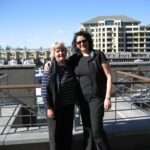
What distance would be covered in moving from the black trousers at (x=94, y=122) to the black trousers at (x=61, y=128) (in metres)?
0.16

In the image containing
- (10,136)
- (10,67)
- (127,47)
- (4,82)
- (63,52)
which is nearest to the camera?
(63,52)

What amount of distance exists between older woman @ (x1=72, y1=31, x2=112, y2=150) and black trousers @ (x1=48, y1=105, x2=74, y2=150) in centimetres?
20

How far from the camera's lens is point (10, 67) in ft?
47.1

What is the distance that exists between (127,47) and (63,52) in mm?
148605

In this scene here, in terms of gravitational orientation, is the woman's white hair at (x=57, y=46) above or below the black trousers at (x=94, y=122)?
above

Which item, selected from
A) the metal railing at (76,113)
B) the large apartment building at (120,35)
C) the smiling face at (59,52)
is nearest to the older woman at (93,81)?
the smiling face at (59,52)

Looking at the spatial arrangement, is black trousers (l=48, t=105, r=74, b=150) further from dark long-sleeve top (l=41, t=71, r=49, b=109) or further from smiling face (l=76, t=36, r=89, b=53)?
smiling face (l=76, t=36, r=89, b=53)

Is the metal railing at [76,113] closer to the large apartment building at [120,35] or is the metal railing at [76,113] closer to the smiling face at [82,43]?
the smiling face at [82,43]

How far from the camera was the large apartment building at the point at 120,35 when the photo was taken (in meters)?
150

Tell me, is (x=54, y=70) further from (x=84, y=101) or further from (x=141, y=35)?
(x=141, y=35)

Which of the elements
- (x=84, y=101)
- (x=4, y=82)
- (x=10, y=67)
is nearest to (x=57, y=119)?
(x=84, y=101)

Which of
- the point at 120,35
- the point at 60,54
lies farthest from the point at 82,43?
the point at 120,35

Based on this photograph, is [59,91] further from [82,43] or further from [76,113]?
[76,113]

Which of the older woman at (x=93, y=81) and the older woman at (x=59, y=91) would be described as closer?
the older woman at (x=59, y=91)
